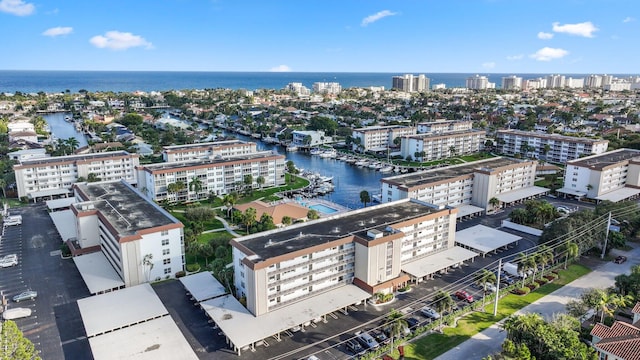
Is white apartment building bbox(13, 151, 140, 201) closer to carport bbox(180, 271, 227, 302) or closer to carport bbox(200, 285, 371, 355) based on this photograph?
carport bbox(180, 271, 227, 302)

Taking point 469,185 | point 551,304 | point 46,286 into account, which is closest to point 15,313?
point 46,286

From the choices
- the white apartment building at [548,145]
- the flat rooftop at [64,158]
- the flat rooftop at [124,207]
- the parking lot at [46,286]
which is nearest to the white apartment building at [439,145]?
the white apartment building at [548,145]

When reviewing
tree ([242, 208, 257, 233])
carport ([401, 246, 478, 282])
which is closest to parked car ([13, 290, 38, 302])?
tree ([242, 208, 257, 233])

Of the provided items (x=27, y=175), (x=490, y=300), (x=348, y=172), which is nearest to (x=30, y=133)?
(x=27, y=175)

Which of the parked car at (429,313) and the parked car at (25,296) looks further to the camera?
the parked car at (25,296)

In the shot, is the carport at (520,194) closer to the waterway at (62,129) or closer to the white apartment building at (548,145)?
the white apartment building at (548,145)

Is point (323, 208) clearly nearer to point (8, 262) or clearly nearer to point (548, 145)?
point (8, 262)
